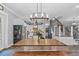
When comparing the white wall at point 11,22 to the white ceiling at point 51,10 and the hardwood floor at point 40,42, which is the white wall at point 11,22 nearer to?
the white ceiling at point 51,10

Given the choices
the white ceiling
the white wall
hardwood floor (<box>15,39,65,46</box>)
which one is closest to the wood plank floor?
hardwood floor (<box>15,39,65,46</box>)

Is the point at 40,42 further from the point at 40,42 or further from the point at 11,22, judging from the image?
the point at 11,22

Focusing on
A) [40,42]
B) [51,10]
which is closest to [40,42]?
[40,42]

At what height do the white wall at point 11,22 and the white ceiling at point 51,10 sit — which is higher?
the white ceiling at point 51,10

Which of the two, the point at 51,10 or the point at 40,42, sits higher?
the point at 51,10

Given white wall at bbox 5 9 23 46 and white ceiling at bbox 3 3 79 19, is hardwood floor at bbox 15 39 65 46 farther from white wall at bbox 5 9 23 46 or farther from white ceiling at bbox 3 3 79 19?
white ceiling at bbox 3 3 79 19

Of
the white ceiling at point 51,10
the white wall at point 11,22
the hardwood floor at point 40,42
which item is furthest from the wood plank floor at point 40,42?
the white ceiling at point 51,10

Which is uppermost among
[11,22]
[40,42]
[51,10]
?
[51,10]

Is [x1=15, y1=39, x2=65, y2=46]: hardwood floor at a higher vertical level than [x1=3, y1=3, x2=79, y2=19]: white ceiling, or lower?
lower

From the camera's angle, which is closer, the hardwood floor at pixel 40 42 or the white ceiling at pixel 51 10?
the white ceiling at pixel 51 10

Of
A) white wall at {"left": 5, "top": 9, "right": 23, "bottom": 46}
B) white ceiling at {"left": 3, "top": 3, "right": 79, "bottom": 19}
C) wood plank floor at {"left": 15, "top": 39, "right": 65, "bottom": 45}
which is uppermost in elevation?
white ceiling at {"left": 3, "top": 3, "right": 79, "bottom": 19}

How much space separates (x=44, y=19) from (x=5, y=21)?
1.27 meters

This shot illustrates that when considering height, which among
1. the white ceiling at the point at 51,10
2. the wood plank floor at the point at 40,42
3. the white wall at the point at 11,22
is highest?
the white ceiling at the point at 51,10

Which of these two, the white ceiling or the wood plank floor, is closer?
the white ceiling
